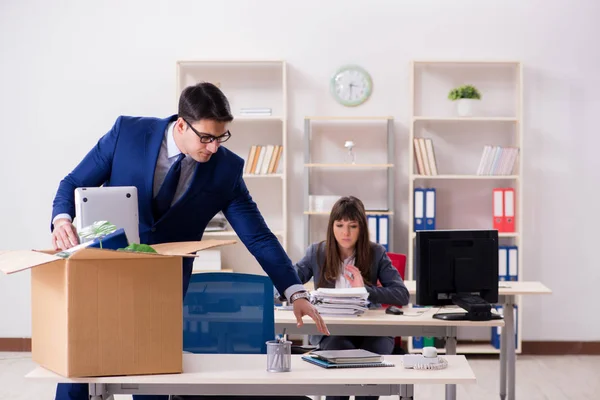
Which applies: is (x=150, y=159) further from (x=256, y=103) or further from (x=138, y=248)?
(x=256, y=103)

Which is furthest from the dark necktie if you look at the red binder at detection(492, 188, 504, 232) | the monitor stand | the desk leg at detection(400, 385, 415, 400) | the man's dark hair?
the red binder at detection(492, 188, 504, 232)

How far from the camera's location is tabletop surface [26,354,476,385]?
2.19 metres

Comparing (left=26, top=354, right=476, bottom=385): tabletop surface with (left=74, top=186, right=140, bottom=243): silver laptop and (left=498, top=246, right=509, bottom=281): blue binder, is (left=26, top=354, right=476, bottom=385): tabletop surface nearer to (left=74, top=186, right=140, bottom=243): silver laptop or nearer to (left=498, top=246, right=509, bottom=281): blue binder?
(left=74, top=186, right=140, bottom=243): silver laptop

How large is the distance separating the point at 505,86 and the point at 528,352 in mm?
2029

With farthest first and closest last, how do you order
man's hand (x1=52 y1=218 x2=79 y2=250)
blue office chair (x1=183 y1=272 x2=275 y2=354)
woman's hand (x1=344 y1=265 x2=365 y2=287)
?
woman's hand (x1=344 y1=265 x2=365 y2=287) → blue office chair (x1=183 y1=272 x2=275 y2=354) → man's hand (x1=52 y1=218 x2=79 y2=250)

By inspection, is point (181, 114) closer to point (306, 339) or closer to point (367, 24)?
point (306, 339)

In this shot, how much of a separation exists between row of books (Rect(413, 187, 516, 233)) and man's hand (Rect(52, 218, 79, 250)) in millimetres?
3822

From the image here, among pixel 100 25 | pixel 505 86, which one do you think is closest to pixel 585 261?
pixel 505 86

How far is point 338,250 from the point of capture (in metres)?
4.16

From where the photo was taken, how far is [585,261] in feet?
19.9

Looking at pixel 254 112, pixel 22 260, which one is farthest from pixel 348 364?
pixel 254 112

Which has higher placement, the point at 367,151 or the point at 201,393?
the point at 367,151

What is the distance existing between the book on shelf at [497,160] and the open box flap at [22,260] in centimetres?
423

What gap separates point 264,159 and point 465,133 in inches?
61.2
